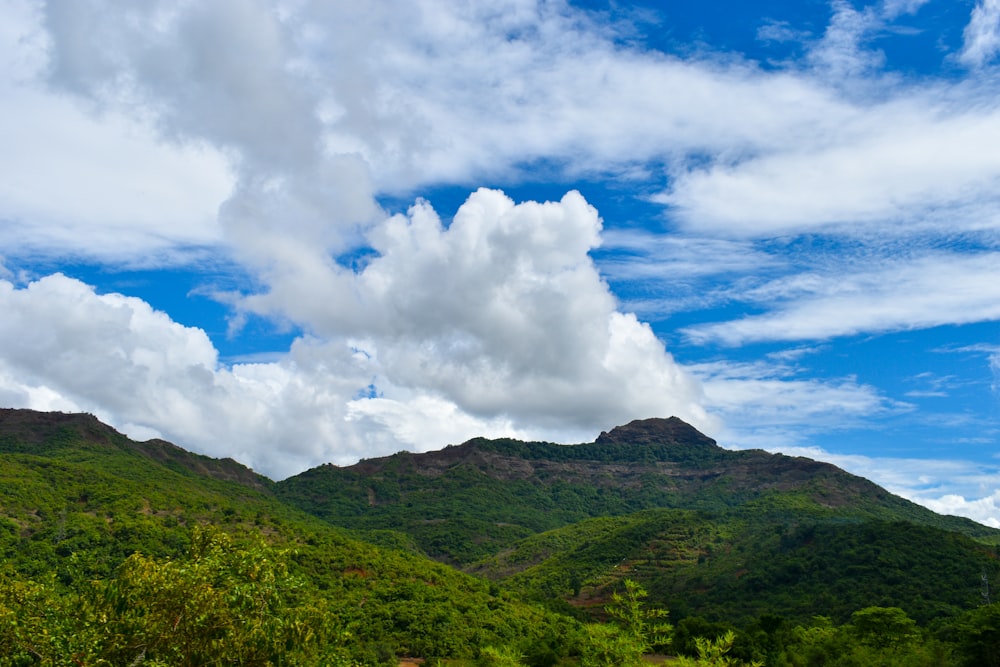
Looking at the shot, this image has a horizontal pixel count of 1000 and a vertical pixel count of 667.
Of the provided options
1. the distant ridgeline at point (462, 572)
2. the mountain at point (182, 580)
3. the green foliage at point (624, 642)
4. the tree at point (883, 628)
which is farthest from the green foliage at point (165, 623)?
the tree at point (883, 628)

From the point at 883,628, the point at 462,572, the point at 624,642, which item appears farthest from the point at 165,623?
the point at 462,572

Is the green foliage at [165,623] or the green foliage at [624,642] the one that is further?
the green foliage at [624,642]

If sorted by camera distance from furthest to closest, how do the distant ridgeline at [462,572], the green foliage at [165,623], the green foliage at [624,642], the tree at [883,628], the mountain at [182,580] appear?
the distant ridgeline at [462,572] < the tree at [883,628] < the green foliage at [624,642] < the mountain at [182,580] < the green foliage at [165,623]

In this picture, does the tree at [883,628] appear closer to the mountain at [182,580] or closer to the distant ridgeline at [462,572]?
the distant ridgeline at [462,572]

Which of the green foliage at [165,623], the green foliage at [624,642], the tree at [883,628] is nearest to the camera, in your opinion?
the green foliage at [165,623]

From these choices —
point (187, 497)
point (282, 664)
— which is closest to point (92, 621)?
point (282, 664)

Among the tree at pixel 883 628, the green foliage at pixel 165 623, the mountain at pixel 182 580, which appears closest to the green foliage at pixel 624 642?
the mountain at pixel 182 580

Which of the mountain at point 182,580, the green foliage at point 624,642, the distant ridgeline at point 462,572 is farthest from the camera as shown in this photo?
the distant ridgeline at point 462,572

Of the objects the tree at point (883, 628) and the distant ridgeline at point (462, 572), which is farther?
the distant ridgeline at point (462, 572)

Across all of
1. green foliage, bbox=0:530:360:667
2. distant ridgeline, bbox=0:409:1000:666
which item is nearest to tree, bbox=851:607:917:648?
distant ridgeline, bbox=0:409:1000:666

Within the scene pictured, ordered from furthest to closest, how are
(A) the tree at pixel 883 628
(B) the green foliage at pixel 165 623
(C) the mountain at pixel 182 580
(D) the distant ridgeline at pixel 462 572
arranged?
1. (D) the distant ridgeline at pixel 462 572
2. (A) the tree at pixel 883 628
3. (C) the mountain at pixel 182 580
4. (B) the green foliage at pixel 165 623

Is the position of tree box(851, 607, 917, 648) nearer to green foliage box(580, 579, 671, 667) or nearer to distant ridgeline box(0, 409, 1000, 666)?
distant ridgeline box(0, 409, 1000, 666)

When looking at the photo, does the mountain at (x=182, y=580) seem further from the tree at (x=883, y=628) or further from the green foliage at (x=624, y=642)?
the tree at (x=883, y=628)

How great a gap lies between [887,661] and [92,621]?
61.3m
